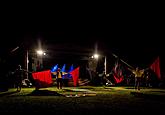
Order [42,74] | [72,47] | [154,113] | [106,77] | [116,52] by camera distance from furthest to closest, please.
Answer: [116,52]
[72,47]
[106,77]
[42,74]
[154,113]

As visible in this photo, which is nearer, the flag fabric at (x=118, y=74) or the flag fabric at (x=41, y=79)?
the flag fabric at (x=41, y=79)

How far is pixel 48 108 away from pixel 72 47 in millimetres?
24031

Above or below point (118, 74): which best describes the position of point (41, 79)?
below

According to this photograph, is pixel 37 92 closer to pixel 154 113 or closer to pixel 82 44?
pixel 154 113

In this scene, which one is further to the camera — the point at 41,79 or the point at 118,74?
the point at 118,74

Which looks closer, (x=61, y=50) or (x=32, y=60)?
(x=32, y=60)

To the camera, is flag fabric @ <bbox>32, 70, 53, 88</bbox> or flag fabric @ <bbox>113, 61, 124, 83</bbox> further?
flag fabric @ <bbox>113, 61, 124, 83</bbox>

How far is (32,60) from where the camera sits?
3434 centimetres

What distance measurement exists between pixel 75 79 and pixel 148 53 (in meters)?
17.0

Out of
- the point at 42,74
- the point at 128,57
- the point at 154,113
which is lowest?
the point at 154,113

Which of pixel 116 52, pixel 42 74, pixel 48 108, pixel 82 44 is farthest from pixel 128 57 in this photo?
pixel 48 108

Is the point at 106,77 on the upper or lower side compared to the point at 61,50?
lower

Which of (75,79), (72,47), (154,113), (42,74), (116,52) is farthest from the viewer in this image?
(116,52)

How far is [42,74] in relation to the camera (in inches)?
1003
